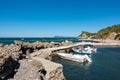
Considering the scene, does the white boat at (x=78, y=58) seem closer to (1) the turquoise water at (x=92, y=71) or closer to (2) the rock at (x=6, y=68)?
(1) the turquoise water at (x=92, y=71)

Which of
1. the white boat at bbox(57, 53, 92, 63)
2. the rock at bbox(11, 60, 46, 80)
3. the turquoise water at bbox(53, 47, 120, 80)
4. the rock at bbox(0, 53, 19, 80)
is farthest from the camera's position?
the white boat at bbox(57, 53, 92, 63)

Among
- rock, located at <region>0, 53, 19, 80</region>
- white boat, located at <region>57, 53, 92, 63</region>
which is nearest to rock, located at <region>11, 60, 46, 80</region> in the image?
rock, located at <region>0, 53, 19, 80</region>

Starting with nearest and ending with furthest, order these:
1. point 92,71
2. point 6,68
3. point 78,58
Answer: point 6,68 → point 92,71 → point 78,58

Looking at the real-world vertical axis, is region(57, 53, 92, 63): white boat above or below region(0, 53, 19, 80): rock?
below

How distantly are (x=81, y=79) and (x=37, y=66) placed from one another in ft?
41.8

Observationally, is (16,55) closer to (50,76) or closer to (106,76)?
(50,76)

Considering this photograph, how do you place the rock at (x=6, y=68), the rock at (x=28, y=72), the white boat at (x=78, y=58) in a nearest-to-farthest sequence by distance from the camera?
1. the rock at (x=6, y=68)
2. the rock at (x=28, y=72)
3. the white boat at (x=78, y=58)

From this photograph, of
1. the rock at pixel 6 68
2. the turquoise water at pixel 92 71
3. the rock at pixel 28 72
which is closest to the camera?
the rock at pixel 6 68

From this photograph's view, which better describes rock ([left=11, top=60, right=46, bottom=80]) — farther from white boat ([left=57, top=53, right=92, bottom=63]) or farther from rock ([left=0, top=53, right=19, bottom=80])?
white boat ([left=57, top=53, right=92, bottom=63])

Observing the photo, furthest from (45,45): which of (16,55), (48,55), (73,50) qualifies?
(16,55)

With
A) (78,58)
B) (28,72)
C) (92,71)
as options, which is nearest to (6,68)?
(28,72)

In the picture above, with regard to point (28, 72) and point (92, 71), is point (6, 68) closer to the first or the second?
point (28, 72)

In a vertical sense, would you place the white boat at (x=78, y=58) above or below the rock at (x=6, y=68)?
below

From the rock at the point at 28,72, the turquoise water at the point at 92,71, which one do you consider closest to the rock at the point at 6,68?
the rock at the point at 28,72
